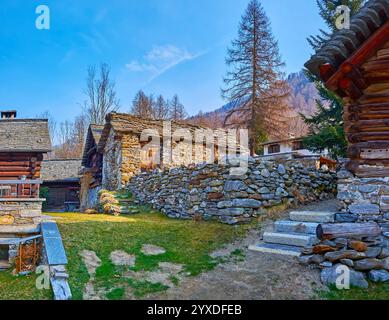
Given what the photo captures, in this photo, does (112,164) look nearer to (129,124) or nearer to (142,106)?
(129,124)

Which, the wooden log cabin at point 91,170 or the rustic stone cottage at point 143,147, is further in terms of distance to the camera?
the wooden log cabin at point 91,170

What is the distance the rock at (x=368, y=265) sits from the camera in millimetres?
5043

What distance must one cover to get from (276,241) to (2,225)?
654 centimetres

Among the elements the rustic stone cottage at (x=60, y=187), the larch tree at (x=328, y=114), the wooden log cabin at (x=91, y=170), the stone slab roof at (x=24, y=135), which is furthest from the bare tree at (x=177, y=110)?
the larch tree at (x=328, y=114)

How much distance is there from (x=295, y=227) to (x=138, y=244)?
139 inches

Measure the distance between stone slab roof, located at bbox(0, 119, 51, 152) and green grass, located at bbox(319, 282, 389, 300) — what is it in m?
15.9

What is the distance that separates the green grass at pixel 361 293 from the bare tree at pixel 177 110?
118ft

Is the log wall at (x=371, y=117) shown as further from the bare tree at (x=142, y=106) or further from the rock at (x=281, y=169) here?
the bare tree at (x=142, y=106)

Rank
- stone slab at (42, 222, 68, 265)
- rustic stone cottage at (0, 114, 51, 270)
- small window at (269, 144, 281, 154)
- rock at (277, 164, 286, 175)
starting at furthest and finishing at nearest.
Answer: small window at (269, 144, 281, 154), rustic stone cottage at (0, 114, 51, 270), rock at (277, 164, 286, 175), stone slab at (42, 222, 68, 265)

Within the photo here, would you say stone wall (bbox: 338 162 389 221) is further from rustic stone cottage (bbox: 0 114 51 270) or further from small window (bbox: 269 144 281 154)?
small window (bbox: 269 144 281 154)

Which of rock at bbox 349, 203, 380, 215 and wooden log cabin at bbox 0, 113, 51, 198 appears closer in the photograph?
rock at bbox 349, 203, 380, 215

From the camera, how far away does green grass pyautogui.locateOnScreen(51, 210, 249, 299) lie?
4957 mm

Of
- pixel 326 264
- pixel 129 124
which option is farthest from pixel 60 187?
pixel 326 264

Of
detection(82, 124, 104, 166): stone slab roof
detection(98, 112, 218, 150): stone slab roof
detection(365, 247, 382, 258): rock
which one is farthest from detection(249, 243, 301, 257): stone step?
detection(82, 124, 104, 166): stone slab roof
